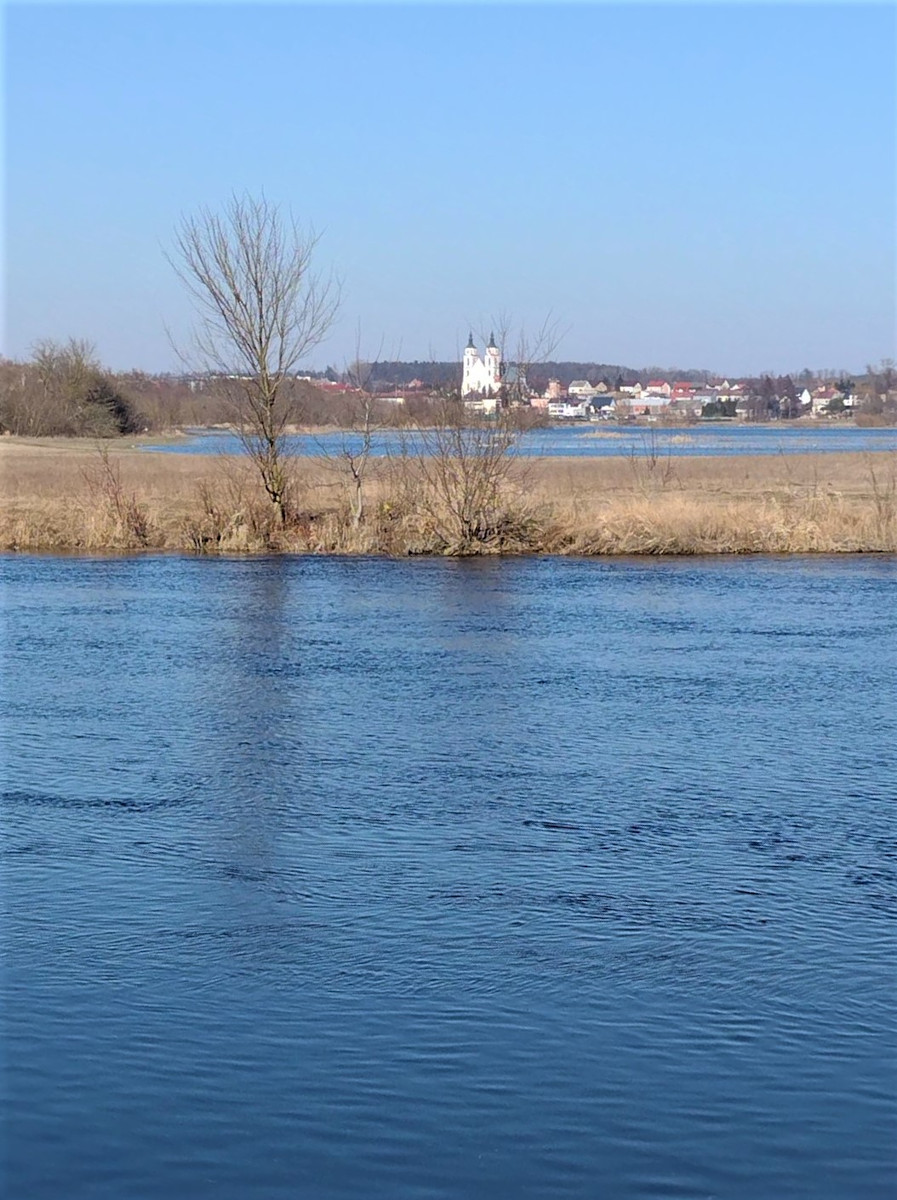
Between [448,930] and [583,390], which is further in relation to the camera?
[583,390]

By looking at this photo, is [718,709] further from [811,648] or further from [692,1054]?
[692,1054]

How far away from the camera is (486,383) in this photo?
96.2 feet

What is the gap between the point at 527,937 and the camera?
775 centimetres

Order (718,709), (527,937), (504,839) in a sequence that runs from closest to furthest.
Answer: (527,937) → (504,839) → (718,709)

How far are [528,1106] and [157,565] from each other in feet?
72.2

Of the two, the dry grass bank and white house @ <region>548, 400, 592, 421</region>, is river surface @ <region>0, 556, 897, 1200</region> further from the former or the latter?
white house @ <region>548, 400, 592, 421</region>

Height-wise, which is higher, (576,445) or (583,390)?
(583,390)

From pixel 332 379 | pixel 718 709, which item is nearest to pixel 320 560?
pixel 332 379

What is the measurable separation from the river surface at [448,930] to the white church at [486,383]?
13.2 meters

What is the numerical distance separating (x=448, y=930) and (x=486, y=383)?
2225cm

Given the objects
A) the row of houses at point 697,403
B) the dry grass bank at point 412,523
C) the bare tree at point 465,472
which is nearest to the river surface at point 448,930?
the bare tree at point 465,472

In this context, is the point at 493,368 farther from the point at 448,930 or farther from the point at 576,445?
the point at 576,445

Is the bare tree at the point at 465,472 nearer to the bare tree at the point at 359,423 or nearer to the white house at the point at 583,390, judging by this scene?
the bare tree at the point at 359,423

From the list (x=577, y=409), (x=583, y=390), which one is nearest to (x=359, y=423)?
(x=577, y=409)
